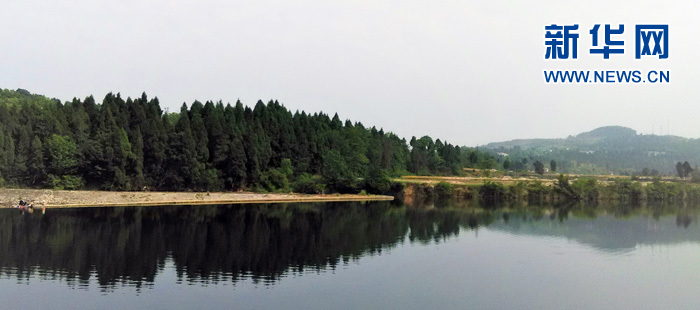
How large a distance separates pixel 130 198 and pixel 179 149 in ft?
36.3


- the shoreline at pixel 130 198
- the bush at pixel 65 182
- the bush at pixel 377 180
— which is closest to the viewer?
the shoreline at pixel 130 198

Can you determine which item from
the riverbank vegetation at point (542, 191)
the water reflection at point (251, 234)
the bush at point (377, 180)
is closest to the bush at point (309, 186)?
the bush at point (377, 180)

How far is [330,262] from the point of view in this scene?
27.3 metres

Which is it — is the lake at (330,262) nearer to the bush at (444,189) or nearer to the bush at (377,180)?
the bush at (377,180)

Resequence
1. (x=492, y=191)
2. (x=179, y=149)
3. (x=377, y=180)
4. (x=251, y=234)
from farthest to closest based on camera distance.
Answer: (x=492, y=191) → (x=377, y=180) → (x=179, y=149) → (x=251, y=234)

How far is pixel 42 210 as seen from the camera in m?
44.2

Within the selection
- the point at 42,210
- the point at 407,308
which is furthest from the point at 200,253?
the point at 42,210

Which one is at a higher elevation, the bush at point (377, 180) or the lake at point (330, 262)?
the bush at point (377, 180)

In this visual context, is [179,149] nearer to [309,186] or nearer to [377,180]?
[309,186]

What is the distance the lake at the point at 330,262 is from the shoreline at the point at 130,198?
3.44 metres

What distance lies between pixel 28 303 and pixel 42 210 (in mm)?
29346

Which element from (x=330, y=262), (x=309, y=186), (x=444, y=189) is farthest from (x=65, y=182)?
(x=444, y=189)

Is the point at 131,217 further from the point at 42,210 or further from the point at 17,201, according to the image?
the point at 17,201

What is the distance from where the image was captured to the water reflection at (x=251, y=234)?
80.3ft
